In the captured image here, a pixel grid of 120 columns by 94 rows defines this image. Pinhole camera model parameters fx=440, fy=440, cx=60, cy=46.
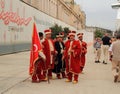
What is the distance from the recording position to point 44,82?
13992mm

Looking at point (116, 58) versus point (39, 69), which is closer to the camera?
point (39, 69)

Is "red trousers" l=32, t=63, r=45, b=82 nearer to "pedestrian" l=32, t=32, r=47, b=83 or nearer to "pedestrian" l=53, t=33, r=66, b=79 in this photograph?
"pedestrian" l=32, t=32, r=47, b=83

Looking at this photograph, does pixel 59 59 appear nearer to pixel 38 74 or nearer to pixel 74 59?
pixel 74 59

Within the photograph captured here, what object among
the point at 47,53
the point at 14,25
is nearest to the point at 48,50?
the point at 47,53

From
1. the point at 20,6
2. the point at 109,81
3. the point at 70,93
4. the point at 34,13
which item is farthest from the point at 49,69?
the point at 34,13

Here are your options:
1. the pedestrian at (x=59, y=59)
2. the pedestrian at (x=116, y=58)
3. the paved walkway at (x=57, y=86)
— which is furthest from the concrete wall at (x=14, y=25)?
the pedestrian at (x=116, y=58)

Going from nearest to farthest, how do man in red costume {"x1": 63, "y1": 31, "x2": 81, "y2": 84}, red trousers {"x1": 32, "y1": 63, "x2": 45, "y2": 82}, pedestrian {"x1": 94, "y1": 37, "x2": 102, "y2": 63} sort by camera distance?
red trousers {"x1": 32, "y1": 63, "x2": 45, "y2": 82}
man in red costume {"x1": 63, "y1": 31, "x2": 81, "y2": 84}
pedestrian {"x1": 94, "y1": 37, "x2": 102, "y2": 63}

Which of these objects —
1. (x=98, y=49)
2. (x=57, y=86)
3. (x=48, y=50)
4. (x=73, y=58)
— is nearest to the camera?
(x=57, y=86)

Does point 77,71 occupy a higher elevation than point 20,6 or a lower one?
lower

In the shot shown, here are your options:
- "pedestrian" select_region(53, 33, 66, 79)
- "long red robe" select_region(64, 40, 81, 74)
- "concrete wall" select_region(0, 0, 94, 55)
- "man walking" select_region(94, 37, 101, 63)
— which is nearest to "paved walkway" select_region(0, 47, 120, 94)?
"long red robe" select_region(64, 40, 81, 74)

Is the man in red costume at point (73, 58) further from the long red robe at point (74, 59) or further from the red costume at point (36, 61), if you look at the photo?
the red costume at point (36, 61)

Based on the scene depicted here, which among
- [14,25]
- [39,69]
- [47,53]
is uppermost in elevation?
[14,25]

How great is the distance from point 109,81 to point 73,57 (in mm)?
1559

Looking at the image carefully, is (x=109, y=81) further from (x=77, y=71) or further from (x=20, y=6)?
(x=20, y=6)
